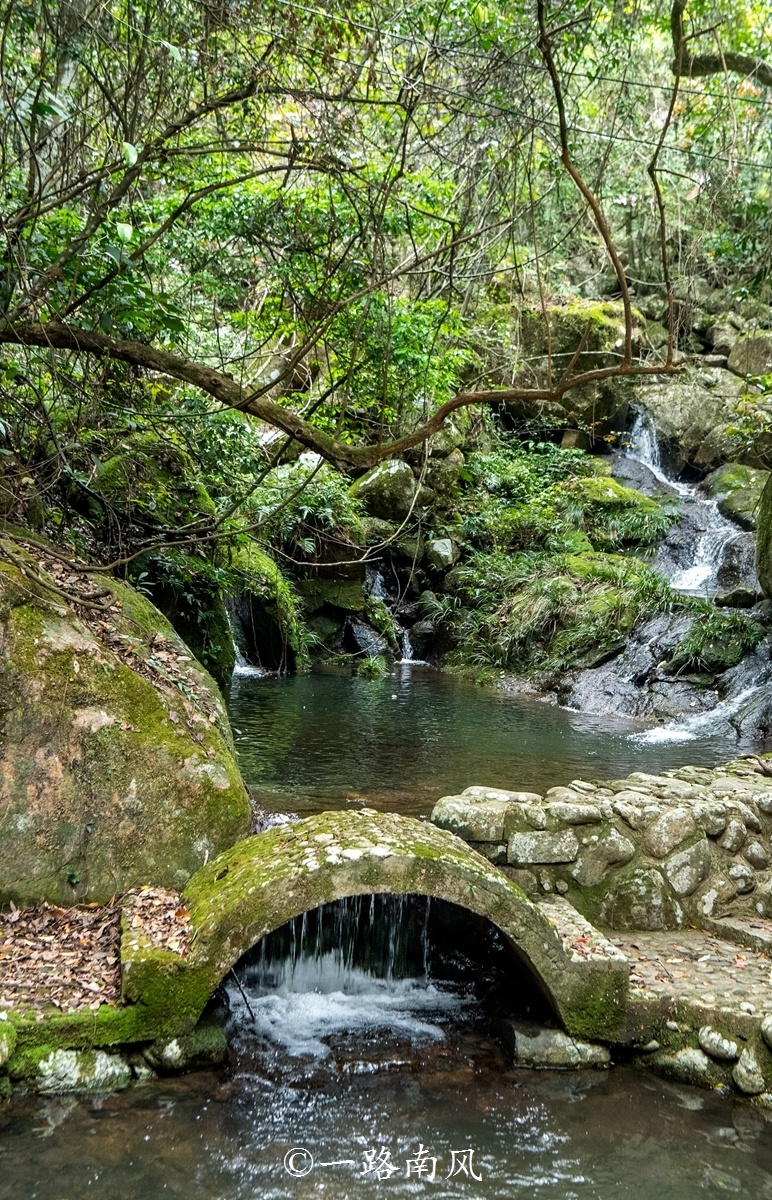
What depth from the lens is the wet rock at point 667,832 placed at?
459 cm

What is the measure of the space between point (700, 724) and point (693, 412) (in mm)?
11131

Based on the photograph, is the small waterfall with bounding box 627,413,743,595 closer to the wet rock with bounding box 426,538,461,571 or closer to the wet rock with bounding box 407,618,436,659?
the wet rock with bounding box 426,538,461,571

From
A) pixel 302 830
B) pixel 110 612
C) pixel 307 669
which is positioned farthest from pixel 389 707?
pixel 302 830

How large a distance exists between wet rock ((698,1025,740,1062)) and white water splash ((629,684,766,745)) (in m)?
6.30

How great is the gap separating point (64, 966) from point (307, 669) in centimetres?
1008

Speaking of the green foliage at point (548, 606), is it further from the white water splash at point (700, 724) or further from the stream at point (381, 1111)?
the stream at point (381, 1111)

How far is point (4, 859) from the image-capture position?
12.6 feet

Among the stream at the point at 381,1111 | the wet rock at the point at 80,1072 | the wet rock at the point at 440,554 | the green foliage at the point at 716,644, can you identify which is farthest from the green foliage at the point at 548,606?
the wet rock at the point at 80,1072

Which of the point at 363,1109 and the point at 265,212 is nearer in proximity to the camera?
the point at 363,1109

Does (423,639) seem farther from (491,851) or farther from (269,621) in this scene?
(491,851)

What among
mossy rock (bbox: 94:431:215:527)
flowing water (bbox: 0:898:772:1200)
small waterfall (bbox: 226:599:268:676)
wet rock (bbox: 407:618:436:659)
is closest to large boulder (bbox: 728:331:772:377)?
wet rock (bbox: 407:618:436:659)

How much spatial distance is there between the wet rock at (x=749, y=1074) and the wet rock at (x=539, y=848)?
1.25 metres

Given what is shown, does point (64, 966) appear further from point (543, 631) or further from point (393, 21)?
point (543, 631)

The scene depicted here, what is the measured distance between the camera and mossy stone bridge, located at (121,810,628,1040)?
338 centimetres
